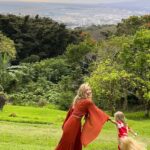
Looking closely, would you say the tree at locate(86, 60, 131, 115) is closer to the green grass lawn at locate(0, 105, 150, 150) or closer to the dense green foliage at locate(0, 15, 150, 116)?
the dense green foliage at locate(0, 15, 150, 116)

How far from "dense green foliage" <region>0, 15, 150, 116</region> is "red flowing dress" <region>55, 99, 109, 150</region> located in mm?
21758

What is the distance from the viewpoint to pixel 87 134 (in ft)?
42.9

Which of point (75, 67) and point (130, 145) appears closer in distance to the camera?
point (130, 145)

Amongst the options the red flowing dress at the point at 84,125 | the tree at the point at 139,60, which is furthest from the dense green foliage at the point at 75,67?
the red flowing dress at the point at 84,125

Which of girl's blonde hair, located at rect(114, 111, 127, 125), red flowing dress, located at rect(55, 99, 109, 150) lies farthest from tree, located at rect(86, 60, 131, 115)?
red flowing dress, located at rect(55, 99, 109, 150)

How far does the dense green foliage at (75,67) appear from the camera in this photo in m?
36.9

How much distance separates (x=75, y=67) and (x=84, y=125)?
3913 cm

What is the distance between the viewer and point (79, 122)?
13.2m

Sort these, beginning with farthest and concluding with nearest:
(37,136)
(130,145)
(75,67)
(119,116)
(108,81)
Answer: (75,67) → (108,81) → (37,136) → (119,116) → (130,145)

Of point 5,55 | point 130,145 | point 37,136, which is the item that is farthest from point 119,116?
point 5,55

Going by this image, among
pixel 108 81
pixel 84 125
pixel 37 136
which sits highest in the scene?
pixel 84 125

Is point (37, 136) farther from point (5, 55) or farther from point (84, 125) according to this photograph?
point (5, 55)

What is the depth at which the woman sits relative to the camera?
42.5 feet

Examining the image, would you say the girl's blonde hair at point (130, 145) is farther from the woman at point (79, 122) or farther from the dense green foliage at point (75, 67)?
the dense green foliage at point (75, 67)
